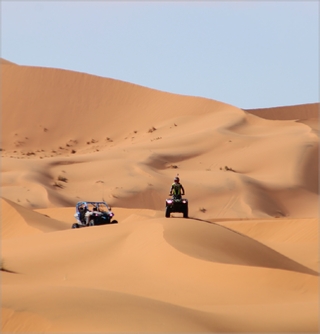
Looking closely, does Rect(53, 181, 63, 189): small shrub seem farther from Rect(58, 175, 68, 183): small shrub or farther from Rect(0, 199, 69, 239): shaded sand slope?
Rect(0, 199, 69, 239): shaded sand slope

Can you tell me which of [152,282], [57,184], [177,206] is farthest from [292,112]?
[152,282]

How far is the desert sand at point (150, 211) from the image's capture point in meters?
11.9

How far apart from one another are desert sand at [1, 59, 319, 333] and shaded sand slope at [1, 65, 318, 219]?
10cm

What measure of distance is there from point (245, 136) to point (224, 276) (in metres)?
36.0

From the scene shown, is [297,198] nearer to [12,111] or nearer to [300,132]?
[300,132]

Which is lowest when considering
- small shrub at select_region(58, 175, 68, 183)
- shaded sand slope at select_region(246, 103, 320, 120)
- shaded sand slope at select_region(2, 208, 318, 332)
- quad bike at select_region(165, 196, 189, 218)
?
shaded sand slope at select_region(2, 208, 318, 332)

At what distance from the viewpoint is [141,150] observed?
4825 centimetres

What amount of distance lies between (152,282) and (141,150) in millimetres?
32881

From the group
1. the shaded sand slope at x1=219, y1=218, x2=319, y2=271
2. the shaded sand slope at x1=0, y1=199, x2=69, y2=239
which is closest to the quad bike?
the shaded sand slope at x1=219, y1=218, x2=319, y2=271

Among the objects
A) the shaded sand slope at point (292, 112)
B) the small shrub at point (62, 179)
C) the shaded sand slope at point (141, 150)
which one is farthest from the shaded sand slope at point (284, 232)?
the shaded sand slope at point (292, 112)

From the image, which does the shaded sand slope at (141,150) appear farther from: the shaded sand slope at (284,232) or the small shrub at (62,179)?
the shaded sand slope at (284,232)

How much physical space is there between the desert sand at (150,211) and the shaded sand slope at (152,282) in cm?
3

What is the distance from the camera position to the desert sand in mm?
11945

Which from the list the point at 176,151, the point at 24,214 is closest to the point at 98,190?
the point at 176,151
